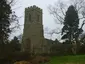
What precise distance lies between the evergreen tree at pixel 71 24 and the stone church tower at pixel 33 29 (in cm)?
1076

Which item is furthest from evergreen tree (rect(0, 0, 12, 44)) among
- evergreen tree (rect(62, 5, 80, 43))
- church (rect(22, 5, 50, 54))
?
church (rect(22, 5, 50, 54))

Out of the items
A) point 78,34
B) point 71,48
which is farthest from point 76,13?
point 71,48

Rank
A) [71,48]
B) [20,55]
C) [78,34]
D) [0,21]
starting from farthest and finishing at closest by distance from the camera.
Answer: [78,34], [71,48], [20,55], [0,21]

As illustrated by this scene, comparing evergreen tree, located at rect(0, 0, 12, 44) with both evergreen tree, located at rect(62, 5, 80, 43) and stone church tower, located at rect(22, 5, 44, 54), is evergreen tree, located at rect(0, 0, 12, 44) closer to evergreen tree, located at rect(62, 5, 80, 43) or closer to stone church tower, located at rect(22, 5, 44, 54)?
evergreen tree, located at rect(62, 5, 80, 43)

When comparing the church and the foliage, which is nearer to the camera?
the foliage

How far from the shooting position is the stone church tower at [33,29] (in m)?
65.9

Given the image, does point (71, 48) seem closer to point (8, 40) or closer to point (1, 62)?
point (8, 40)

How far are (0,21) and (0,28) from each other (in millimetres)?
1150

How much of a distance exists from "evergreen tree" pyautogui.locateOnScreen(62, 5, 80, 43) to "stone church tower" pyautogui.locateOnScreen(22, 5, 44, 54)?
10764 millimetres

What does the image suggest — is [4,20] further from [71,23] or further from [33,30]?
[33,30]

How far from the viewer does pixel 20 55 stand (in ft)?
109

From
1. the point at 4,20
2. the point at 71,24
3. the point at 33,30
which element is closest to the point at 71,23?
the point at 71,24

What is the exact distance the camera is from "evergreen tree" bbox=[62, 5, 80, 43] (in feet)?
186

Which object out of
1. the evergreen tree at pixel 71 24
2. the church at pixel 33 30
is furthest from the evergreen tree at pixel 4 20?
the church at pixel 33 30
